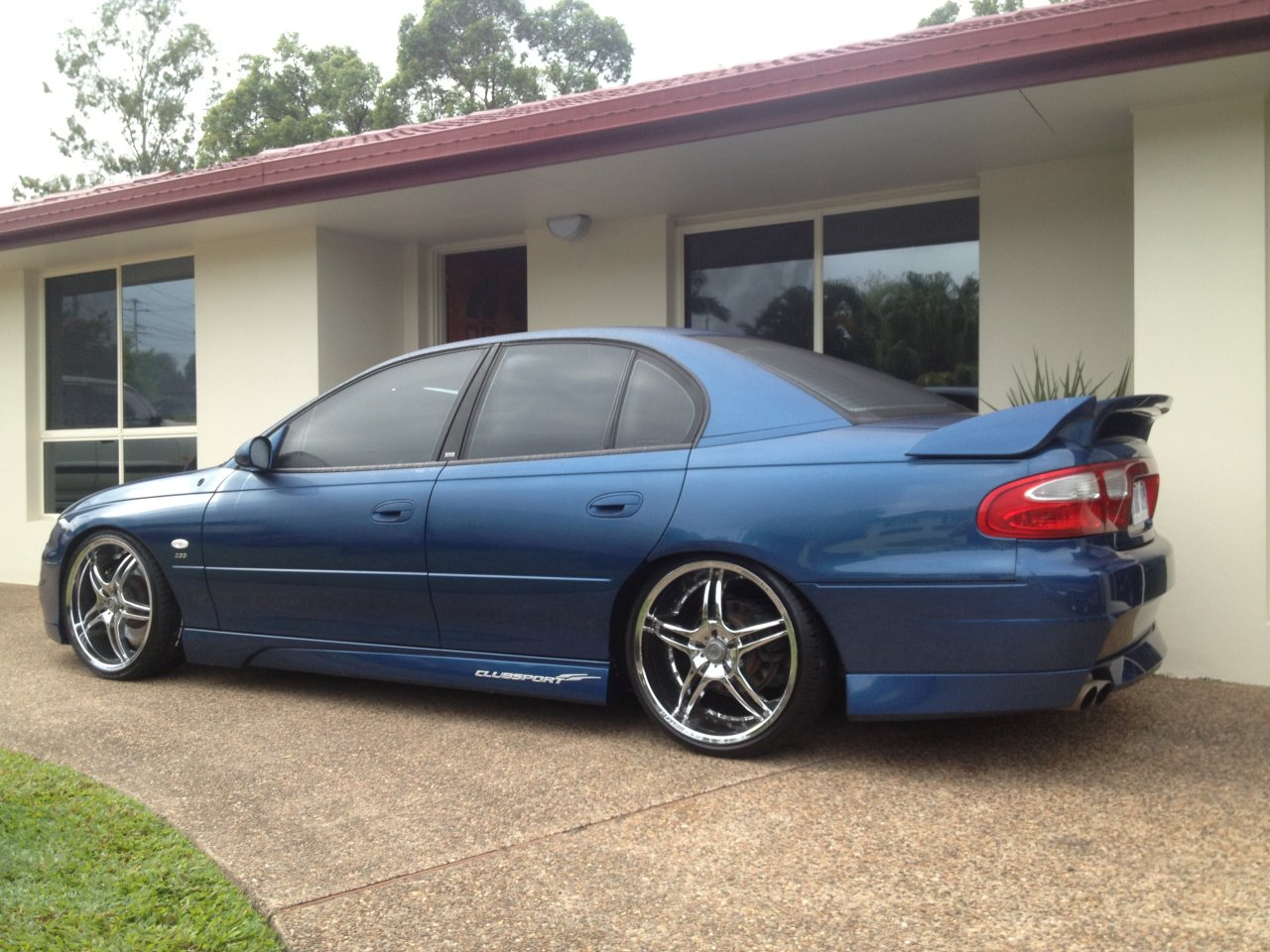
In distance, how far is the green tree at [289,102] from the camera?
37.2 metres

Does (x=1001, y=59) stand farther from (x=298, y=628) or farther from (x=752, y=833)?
(x=298, y=628)

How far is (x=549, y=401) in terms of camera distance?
14.1 ft

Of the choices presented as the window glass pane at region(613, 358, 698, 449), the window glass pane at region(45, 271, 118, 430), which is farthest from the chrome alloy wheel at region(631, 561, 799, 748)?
the window glass pane at region(45, 271, 118, 430)

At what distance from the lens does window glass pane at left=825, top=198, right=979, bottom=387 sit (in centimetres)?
702

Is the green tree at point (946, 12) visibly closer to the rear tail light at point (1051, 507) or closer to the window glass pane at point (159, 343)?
the window glass pane at point (159, 343)

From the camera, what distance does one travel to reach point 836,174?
6.67m

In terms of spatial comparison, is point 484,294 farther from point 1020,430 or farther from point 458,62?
point 458,62

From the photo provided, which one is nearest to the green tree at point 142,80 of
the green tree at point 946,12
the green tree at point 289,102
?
the green tree at point 289,102

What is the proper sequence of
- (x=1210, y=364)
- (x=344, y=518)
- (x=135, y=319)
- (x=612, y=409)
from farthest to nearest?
(x=135, y=319) < (x=1210, y=364) < (x=344, y=518) < (x=612, y=409)

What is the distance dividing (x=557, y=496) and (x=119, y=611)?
8.11ft

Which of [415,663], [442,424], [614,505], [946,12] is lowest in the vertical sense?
[415,663]

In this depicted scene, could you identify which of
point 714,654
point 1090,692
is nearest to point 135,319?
point 714,654

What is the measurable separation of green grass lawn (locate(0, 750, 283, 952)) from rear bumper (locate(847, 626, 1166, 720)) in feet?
6.10

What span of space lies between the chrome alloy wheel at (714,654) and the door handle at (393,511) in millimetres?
1073
